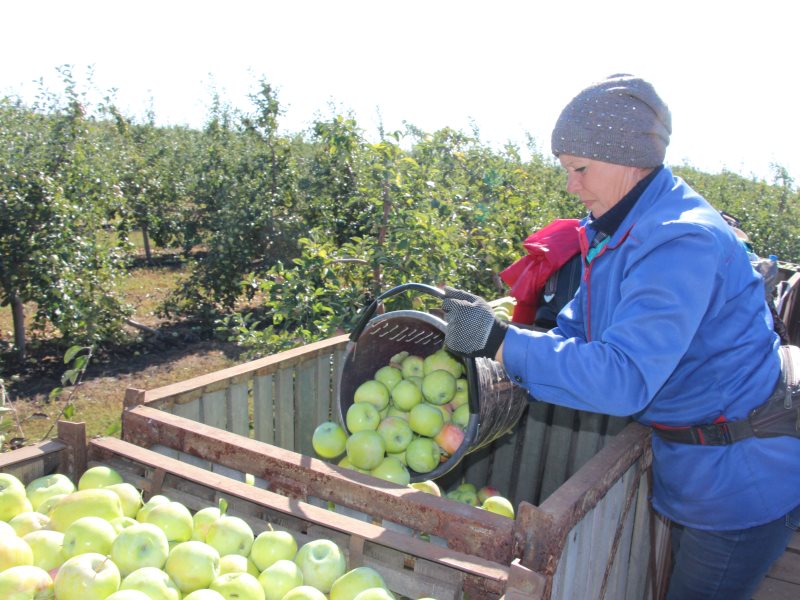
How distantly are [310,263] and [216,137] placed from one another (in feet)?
23.1

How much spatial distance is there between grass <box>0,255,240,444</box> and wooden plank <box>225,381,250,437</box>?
2963 millimetres

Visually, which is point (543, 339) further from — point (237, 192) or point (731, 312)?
point (237, 192)

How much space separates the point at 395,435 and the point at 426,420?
0.10 meters

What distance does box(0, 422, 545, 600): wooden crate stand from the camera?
128 centimetres

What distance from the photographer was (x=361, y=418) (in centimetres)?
195

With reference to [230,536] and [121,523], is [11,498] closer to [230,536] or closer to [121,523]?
[121,523]

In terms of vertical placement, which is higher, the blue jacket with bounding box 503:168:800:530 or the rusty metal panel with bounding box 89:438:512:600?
the blue jacket with bounding box 503:168:800:530

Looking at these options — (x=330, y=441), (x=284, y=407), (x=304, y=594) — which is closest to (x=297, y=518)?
(x=304, y=594)

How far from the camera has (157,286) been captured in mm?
10070

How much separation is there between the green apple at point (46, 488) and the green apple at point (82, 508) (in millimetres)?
127

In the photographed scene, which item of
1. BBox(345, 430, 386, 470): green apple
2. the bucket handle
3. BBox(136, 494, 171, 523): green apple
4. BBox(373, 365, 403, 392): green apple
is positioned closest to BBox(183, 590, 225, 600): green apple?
BBox(136, 494, 171, 523): green apple

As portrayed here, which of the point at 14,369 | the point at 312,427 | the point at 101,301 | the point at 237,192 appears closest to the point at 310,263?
the point at 312,427

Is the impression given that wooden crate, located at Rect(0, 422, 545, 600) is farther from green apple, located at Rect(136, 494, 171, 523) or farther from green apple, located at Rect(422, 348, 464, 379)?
green apple, located at Rect(422, 348, 464, 379)

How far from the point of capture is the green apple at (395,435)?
1.93 metres
